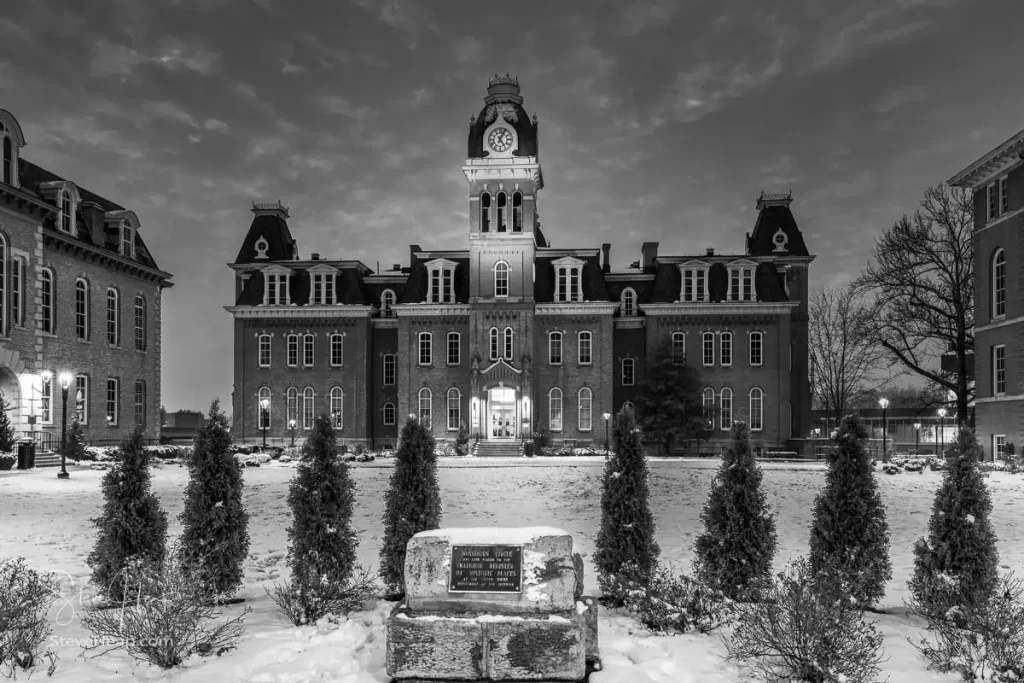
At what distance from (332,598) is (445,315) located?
36645mm

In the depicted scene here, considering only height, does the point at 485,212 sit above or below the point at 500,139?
below

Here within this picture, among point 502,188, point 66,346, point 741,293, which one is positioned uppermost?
point 502,188

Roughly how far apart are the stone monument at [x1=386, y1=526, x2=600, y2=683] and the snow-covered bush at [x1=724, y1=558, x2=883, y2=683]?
1.61 m

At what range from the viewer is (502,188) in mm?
43750

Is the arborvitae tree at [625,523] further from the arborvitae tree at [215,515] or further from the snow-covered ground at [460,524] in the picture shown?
the arborvitae tree at [215,515]

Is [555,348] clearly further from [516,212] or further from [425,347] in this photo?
[516,212]

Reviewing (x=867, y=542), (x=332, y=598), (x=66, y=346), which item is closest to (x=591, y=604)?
(x=332, y=598)

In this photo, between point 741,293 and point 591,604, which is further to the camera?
point 741,293

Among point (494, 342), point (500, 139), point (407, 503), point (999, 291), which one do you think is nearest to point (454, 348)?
point (494, 342)

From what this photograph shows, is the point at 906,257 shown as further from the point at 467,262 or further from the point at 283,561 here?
the point at 283,561

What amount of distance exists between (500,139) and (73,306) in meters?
23.7

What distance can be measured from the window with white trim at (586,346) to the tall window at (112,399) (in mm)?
24935

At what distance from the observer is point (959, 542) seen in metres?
8.94

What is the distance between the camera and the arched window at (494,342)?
43.7m
